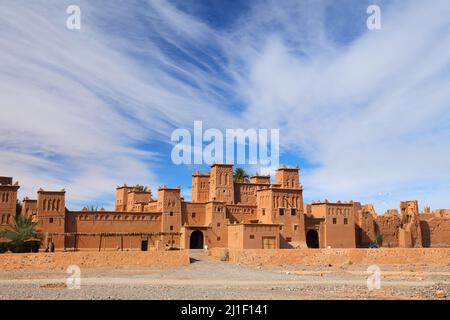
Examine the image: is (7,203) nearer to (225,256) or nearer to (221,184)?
(225,256)

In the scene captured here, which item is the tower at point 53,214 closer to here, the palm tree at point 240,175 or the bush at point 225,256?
the bush at point 225,256

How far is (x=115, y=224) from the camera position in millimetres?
51219

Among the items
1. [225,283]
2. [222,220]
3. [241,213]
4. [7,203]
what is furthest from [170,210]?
[225,283]

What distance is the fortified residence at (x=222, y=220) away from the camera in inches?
1884

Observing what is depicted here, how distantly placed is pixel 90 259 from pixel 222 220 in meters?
18.5

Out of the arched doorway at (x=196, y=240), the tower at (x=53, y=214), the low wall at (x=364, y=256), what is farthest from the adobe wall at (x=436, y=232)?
the tower at (x=53, y=214)

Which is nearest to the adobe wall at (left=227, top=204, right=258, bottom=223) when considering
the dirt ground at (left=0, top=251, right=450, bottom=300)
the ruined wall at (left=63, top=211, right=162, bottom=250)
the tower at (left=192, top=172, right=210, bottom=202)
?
the tower at (left=192, top=172, right=210, bottom=202)

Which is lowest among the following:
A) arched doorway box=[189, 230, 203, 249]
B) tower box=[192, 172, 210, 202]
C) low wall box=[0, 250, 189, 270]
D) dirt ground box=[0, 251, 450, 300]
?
dirt ground box=[0, 251, 450, 300]

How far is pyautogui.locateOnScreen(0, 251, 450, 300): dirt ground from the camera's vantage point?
24.5 meters

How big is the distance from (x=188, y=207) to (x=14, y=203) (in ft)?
58.5

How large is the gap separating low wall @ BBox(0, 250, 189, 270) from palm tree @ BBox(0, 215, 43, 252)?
4181mm

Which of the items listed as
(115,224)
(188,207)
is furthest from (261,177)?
(115,224)

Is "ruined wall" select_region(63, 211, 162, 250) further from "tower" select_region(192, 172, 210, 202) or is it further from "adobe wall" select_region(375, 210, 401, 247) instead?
"adobe wall" select_region(375, 210, 401, 247)
